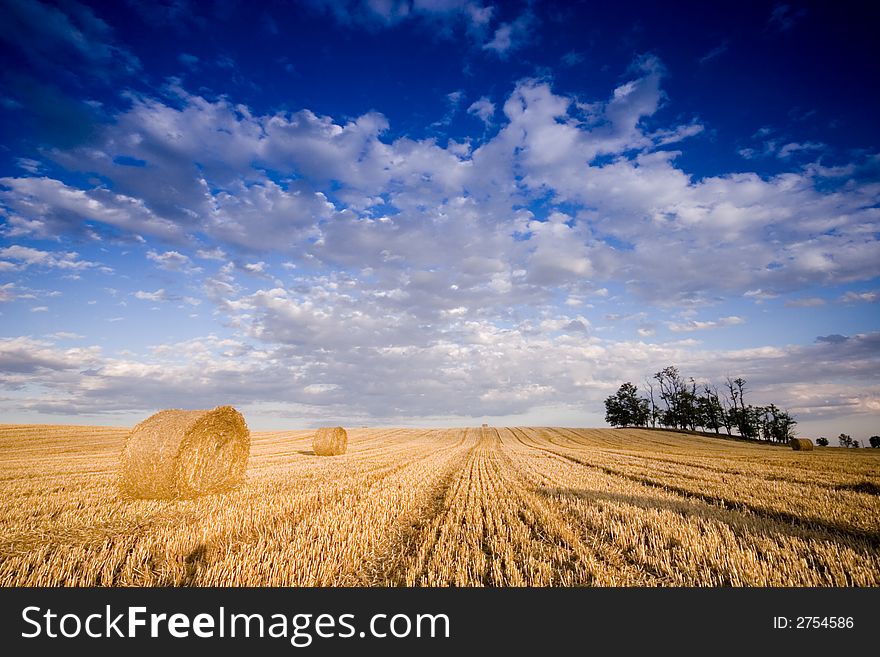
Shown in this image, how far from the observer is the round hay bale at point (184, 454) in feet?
29.9

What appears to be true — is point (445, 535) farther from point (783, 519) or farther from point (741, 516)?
point (783, 519)

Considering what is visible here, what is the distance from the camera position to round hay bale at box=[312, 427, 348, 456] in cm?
2169

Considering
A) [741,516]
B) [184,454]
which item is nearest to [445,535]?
[741,516]

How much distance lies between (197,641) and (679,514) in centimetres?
699

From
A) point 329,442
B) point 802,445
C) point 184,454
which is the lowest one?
point 802,445

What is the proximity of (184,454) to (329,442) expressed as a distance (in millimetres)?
12658

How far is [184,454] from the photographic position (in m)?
9.55

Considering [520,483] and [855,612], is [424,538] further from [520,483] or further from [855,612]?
[520,483]

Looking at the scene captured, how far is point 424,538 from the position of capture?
5855 millimetres

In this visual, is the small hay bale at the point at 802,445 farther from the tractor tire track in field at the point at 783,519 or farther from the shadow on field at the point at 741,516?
the shadow on field at the point at 741,516

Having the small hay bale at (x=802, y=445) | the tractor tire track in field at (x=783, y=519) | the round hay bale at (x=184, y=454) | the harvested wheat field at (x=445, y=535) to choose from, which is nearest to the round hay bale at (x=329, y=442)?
the round hay bale at (x=184, y=454)

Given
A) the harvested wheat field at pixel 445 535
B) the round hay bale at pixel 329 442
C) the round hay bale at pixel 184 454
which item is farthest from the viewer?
the round hay bale at pixel 329 442

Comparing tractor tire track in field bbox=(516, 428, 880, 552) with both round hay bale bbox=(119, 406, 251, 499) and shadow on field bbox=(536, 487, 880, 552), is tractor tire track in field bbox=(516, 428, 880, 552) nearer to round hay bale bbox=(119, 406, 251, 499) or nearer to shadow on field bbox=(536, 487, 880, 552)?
shadow on field bbox=(536, 487, 880, 552)

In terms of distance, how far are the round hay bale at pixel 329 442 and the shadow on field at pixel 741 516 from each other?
14.3 meters
